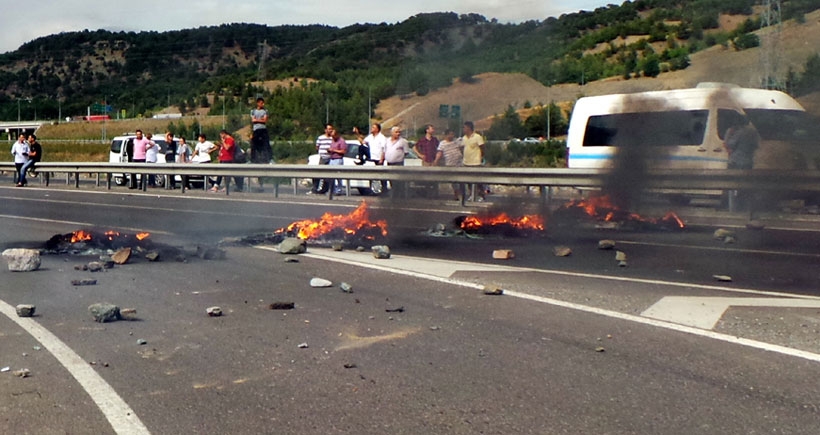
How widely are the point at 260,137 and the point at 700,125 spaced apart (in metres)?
11.2

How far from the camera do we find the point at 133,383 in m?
5.81

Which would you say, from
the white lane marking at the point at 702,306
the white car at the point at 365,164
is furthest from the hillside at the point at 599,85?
the white car at the point at 365,164

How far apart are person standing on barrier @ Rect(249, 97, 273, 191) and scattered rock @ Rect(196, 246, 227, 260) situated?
15.2 ft

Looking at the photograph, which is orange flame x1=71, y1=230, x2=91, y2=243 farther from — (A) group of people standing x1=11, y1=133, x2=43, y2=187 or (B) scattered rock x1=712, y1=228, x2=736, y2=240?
(A) group of people standing x1=11, y1=133, x2=43, y2=187

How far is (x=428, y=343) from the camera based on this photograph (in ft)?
22.4

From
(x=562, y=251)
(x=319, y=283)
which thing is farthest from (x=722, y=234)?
(x=319, y=283)

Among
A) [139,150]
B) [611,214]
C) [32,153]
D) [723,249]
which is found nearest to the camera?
[723,249]

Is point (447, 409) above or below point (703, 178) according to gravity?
below

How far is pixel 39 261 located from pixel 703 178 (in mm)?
9733

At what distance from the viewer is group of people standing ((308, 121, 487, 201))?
45.4 feet

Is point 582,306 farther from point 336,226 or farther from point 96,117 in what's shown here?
point 96,117

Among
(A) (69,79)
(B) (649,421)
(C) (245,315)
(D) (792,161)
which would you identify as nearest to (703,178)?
(D) (792,161)

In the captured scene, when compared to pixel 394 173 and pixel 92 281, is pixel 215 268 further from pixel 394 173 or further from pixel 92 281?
pixel 394 173

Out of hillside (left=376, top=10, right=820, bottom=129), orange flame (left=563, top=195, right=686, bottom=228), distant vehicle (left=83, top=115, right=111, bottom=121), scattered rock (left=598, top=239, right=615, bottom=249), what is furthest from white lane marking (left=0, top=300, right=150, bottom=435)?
distant vehicle (left=83, top=115, right=111, bottom=121)
